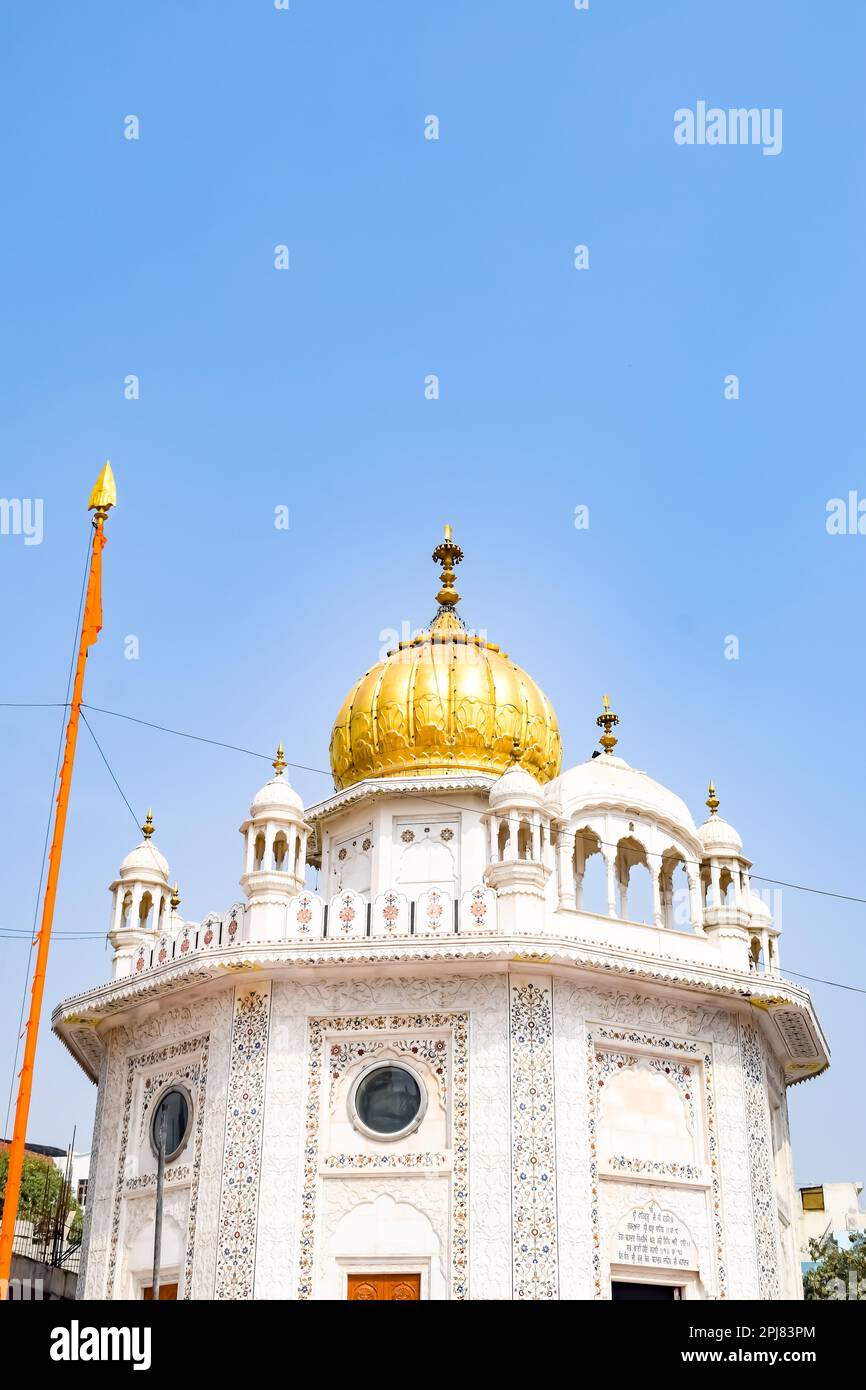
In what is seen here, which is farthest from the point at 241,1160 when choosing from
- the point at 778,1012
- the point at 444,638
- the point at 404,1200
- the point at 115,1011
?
the point at 444,638

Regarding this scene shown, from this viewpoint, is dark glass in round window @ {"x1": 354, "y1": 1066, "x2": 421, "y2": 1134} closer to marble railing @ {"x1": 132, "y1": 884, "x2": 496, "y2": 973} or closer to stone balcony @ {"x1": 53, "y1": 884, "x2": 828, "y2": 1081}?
stone balcony @ {"x1": 53, "y1": 884, "x2": 828, "y2": 1081}

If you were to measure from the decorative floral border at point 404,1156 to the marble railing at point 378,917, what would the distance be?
92 cm

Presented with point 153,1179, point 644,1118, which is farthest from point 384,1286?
point 644,1118

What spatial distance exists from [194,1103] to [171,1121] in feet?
1.70

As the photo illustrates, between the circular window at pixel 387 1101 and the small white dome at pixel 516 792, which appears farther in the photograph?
the small white dome at pixel 516 792

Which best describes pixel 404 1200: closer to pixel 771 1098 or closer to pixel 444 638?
pixel 771 1098

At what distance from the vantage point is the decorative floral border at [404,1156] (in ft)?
51.2

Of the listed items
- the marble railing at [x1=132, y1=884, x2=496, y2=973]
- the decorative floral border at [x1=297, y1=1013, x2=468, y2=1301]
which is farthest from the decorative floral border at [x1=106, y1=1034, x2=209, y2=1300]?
the decorative floral border at [x1=297, y1=1013, x2=468, y2=1301]

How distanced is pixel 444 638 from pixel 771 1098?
26.7 ft

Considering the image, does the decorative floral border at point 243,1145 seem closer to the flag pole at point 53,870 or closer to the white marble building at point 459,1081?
the white marble building at point 459,1081

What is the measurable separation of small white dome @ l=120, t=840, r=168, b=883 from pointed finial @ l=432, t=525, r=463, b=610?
20.7 feet

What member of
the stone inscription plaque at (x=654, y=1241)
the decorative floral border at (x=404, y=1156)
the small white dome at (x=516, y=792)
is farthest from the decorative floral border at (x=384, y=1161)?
the small white dome at (x=516, y=792)

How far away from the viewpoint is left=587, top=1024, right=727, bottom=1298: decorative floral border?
15.9m
